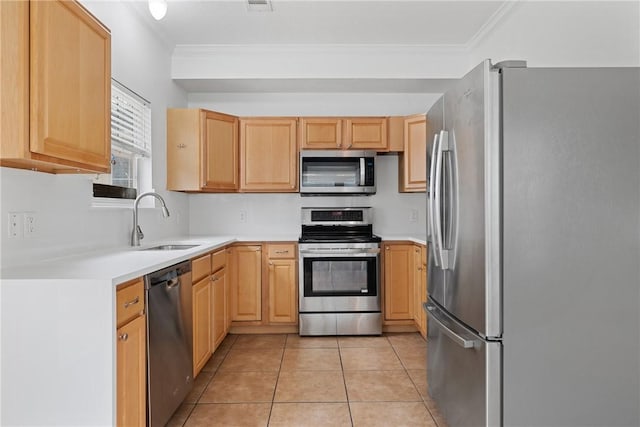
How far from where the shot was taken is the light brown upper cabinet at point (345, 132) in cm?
414

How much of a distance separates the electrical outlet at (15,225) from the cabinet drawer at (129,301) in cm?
58

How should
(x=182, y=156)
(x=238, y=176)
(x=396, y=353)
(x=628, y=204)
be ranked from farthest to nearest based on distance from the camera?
1. (x=238, y=176)
2. (x=182, y=156)
3. (x=396, y=353)
4. (x=628, y=204)

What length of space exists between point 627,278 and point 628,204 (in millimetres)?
289

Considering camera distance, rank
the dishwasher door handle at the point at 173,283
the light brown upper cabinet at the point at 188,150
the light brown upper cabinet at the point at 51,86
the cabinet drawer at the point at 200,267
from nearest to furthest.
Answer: the light brown upper cabinet at the point at 51,86, the dishwasher door handle at the point at 173,283, the cabinet drawer at the point at 200,267, the light brown upper cabinet at the point at 188,150

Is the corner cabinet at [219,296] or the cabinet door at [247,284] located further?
the cabinet door at [247,284]

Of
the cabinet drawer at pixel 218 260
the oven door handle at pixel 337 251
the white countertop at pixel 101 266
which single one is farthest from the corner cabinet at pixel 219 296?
the oven door handle at pixel 337 251

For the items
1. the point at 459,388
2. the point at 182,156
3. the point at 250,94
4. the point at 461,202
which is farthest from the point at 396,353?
the point at 250,94

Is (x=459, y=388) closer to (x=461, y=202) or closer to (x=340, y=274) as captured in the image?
(x=461, y=202)

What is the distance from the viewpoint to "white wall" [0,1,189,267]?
186 centimetres

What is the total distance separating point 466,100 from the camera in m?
1.82

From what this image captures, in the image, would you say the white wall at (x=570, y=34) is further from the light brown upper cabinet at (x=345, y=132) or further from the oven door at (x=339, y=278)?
the oven door at (x=339, y=278)

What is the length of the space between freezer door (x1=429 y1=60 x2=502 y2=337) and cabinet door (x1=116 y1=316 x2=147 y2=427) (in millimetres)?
1424

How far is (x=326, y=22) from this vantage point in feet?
11.1

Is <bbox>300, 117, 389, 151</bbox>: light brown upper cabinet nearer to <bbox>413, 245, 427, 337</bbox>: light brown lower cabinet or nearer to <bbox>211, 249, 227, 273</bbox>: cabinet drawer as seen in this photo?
<bbox>413, 245, 427, 337</bbox>: light brown lower cabinet
